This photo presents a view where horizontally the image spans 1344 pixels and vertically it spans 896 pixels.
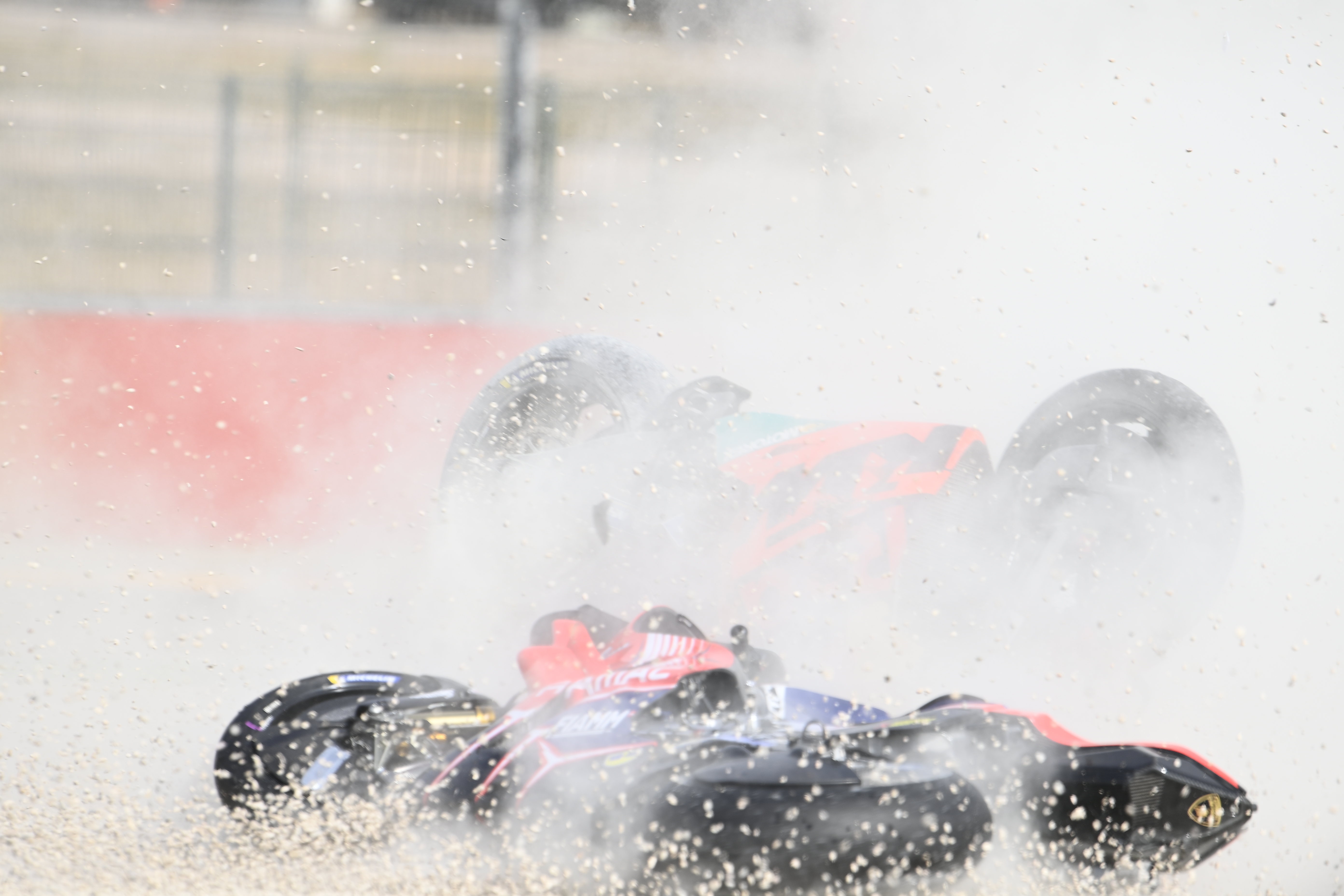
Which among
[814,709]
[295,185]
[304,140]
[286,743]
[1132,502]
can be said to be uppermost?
[304,140]

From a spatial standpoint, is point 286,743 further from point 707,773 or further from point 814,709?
point 814,709

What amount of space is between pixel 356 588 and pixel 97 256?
2484 mm

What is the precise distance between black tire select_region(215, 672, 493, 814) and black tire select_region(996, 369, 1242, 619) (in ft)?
4.52

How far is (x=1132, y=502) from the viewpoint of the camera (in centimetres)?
261

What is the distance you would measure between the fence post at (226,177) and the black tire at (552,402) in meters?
2.43

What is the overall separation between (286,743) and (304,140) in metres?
3.44

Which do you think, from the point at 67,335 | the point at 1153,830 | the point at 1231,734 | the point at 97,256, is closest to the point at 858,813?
the point at 1153,830

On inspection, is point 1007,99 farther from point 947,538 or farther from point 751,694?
point 751,694

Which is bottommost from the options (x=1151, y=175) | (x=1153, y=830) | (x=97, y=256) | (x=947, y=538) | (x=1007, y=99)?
(x=1153, y=830)

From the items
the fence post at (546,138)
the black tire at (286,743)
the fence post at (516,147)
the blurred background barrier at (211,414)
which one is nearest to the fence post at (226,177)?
the blurred background barrier at (211,414)

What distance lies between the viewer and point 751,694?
2.11m

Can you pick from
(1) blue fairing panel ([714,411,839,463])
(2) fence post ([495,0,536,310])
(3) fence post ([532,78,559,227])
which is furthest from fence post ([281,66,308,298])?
(1) blue fairing panel ([714,411,839,463])

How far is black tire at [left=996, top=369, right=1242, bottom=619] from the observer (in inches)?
103

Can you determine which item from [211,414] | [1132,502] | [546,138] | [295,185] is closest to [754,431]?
[1132,502]
